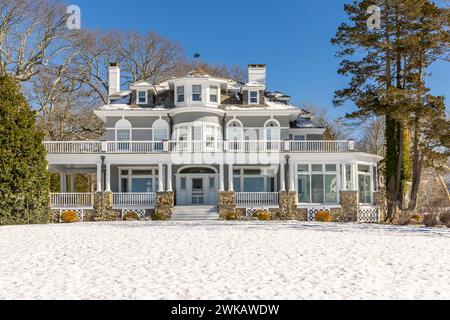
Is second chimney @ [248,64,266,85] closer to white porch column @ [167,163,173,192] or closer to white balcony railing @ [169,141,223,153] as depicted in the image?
white balcony railing @ [169,141,223,153]

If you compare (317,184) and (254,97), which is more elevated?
(254,97)

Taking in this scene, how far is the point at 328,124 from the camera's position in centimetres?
4725

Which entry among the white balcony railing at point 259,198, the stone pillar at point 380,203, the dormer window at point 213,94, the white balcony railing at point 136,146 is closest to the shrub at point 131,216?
the white balcony railing at point 136,146

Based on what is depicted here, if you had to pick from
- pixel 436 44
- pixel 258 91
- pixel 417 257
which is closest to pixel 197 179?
pixel 258 91

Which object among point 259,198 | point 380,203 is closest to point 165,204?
point 259,198

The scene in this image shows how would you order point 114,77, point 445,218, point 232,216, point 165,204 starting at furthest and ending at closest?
point 114,77
point 165,204
point 232,216
point 445,218

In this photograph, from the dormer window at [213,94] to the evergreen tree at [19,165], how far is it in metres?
10.4

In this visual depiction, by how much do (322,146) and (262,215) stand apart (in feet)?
18.9

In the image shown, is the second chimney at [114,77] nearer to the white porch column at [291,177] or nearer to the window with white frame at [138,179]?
the window with white frame at [138,179]

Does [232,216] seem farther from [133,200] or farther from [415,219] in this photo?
[415,219]

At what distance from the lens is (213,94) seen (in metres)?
28.5

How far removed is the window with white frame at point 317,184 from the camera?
27.0m

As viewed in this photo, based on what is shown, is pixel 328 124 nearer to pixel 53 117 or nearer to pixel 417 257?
pixel 53 117

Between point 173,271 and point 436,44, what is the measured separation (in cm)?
2048
